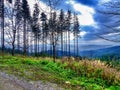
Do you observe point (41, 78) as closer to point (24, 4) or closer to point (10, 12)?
point (10, 12)

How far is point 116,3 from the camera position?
11.9m

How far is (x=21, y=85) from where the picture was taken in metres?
13.2

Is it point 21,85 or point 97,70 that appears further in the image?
point 97,70

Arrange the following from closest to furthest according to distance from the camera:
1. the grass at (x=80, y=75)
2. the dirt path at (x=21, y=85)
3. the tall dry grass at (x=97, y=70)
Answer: the dirt path at (x=21, y=85) < the grass at (x=80, y=75) < the tall dry grass at (x=97, y=70)

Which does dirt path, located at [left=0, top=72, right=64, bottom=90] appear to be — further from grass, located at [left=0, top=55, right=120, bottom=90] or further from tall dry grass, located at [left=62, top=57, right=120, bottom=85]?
tall dry grass, located at [left=62, top=57, right=120, bottom=85]

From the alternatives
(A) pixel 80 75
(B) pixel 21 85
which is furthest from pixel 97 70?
(B) pixel 21 85

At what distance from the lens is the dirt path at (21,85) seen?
12.7 meters

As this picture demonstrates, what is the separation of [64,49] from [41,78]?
85292 mm

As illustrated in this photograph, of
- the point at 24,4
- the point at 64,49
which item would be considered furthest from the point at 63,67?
the point at 64,49

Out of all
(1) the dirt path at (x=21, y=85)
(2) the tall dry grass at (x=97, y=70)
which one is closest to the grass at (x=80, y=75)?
(2) the tall dry grass at (x=97, y=70)

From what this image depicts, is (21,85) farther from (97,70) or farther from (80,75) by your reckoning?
(97,70)

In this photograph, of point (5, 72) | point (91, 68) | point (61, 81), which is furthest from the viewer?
point (91, 68)

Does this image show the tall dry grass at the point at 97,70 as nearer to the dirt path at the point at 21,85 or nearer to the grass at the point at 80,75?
the grass at the point at 80,75

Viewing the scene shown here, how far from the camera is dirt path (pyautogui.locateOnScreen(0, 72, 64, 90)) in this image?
41.6 ft
